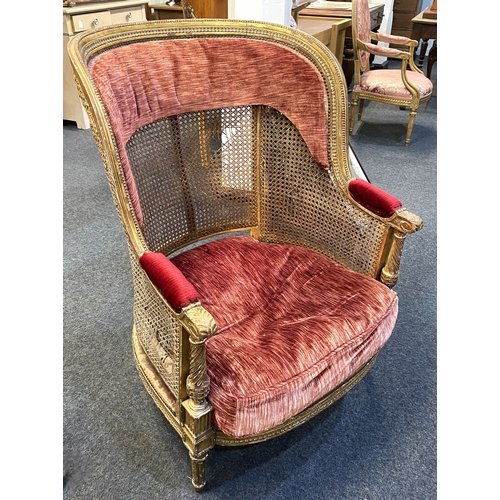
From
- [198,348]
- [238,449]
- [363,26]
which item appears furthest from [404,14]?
[198,348]

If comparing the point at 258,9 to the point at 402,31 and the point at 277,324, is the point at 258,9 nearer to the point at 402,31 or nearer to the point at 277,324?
the point at 277,324

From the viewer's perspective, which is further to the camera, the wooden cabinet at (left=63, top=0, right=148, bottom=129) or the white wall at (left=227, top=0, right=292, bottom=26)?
the wooden cabinet at (left=63, top=0, right=148, bottom=129)

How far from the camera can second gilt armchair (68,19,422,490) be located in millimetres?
1013

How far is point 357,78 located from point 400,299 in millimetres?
2108

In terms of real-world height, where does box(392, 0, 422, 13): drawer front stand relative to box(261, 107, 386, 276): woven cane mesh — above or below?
above

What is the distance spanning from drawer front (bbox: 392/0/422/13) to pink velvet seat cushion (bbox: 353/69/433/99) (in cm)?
317

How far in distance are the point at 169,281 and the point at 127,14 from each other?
3514 mm

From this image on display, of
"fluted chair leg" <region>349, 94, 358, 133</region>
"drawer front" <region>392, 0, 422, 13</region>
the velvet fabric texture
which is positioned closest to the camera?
the velvet fabric texture

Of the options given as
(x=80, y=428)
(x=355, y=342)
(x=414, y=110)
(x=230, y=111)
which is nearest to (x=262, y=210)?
(x=230, y=111)

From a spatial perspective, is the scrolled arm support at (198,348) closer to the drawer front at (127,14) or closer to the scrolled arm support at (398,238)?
the scrolled arm support at (398,238)

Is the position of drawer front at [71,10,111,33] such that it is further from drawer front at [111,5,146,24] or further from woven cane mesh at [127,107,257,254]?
woven cane mesh at [127,107,257,254]

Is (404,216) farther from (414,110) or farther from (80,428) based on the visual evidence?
(414,110)

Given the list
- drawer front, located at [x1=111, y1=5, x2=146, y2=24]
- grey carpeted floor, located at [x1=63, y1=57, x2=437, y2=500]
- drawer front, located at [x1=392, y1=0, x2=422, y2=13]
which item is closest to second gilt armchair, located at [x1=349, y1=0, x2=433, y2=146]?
grey carpeted floor, located at [x1=63, y1=57, x2=437, y2=500]

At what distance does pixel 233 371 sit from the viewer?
1008 mm
